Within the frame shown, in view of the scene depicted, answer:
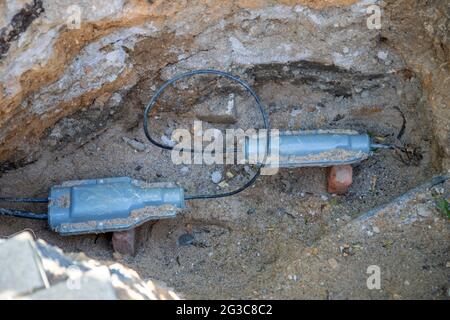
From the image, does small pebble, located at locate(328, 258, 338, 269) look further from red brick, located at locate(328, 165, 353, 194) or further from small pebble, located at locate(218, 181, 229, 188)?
small pebble, located at locate(218, 181, 229, 188)

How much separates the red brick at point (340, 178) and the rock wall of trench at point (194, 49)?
1.52 feet

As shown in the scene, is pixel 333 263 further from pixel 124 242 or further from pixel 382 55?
pixel 382 55

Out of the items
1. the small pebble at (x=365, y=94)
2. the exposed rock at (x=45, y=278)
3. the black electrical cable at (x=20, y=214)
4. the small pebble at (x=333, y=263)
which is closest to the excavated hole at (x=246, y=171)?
the small pebble at (x=365, y=94)

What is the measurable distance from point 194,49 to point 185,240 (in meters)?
0.98

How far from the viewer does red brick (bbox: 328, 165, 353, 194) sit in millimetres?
3059

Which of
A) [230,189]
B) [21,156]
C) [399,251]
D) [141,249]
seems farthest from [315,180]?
[21,156]

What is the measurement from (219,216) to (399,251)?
923 millimetres

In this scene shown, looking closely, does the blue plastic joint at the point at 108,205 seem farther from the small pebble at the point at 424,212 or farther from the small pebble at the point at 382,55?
the small pebble at the point at 382,55

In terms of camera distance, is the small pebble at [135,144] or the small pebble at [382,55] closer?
the small pebble at [382,55]

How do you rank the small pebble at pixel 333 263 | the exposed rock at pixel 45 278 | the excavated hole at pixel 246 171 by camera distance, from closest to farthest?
the exposed rock at pixel 45 278 → the small pebble at pixel 333 263 → the excavated hole at pixel 246 171

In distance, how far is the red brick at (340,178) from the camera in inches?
120

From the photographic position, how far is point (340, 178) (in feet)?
10.0
